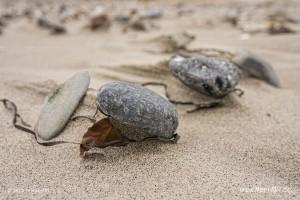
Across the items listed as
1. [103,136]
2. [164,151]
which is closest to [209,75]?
[164,151]

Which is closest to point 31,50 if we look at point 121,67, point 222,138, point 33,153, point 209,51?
point 121,67

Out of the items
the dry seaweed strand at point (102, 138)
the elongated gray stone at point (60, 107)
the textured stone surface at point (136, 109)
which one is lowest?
the elongated gray stone at point (60, 107)

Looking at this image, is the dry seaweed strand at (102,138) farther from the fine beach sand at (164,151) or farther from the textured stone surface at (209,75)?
the textured stone surface at (209,75)

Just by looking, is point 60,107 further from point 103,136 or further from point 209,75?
point 209,75

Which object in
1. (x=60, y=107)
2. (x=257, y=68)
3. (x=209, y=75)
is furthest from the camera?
(x=257, y=68)

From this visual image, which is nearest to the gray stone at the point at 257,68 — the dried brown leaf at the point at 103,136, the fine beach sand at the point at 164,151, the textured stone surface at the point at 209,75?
the fine beach sand at the point at 164,151

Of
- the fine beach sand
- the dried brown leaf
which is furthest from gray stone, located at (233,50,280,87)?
the dried brown leaf
